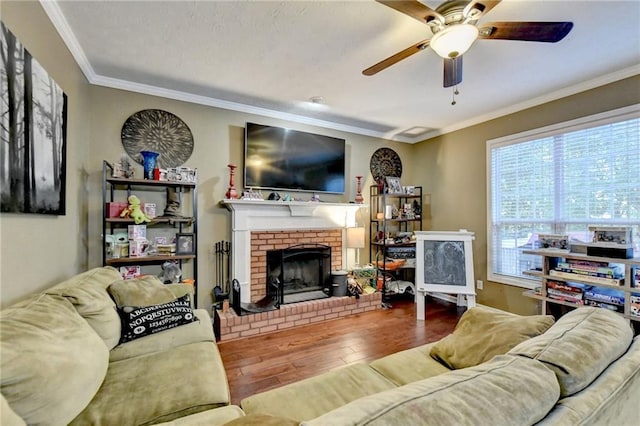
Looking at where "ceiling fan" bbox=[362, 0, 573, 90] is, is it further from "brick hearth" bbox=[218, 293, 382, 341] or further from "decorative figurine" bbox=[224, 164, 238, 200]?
"brick hearth" bbox=[218, 293, 382, 341]

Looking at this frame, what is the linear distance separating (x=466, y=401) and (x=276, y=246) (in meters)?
3.10

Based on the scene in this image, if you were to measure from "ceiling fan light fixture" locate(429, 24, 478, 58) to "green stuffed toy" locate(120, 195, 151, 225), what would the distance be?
108 inches

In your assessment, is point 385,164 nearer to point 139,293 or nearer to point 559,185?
point 559,185

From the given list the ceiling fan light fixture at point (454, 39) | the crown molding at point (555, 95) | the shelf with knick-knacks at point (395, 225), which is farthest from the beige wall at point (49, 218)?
the crown molding at point (555, 95)

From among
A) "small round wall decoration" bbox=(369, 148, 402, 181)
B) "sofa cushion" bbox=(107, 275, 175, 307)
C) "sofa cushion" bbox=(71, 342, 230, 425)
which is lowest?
"sofa cushion" bbox=(71, 342, 230, 425)

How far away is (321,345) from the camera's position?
2.74 meters

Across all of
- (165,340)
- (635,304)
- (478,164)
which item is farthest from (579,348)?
(478,164)

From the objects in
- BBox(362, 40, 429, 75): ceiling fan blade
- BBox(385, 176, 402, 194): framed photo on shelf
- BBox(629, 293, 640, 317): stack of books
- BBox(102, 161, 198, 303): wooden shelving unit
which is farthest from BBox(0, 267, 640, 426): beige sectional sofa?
BBox(385, 176, 402, 194): framed photo on shelf

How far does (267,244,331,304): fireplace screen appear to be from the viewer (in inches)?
140

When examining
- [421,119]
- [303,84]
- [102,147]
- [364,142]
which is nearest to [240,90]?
[303,84]

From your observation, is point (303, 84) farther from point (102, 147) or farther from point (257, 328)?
point (257, 328)

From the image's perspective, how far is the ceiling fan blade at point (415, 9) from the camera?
141cm

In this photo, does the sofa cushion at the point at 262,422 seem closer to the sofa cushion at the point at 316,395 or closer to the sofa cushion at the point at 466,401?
the sofa cushion at the point at 466,401

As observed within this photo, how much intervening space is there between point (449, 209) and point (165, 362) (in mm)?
3959
